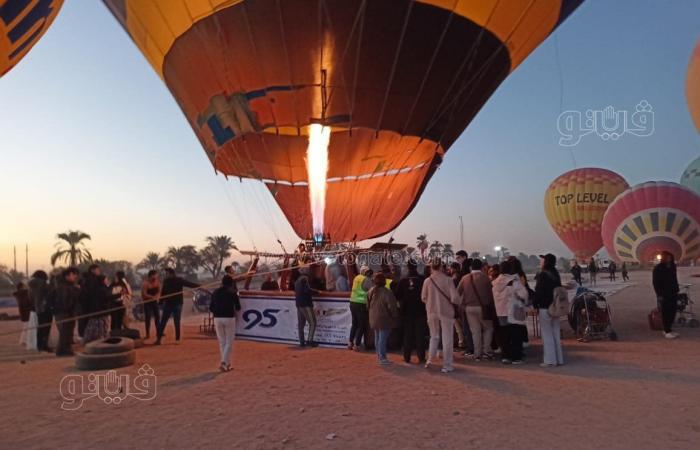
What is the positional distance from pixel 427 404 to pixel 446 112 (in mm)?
7540

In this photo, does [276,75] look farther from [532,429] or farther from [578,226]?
[578,226]

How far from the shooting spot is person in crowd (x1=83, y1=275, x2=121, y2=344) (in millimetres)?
8648

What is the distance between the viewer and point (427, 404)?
16.0ft

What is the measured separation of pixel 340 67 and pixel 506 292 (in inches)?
215

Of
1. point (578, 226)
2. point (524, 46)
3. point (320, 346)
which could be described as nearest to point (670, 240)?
point (578, 226)

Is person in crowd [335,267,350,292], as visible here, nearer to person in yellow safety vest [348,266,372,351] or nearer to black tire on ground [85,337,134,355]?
person in yellow safety vest [348,266,372,351]

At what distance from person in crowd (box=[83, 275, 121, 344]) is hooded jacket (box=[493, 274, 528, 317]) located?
6.57 meters

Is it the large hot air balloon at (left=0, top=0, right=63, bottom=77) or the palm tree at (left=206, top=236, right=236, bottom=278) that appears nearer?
the large hot air balloon at (left=0, top=0, right=63, bottom=77)

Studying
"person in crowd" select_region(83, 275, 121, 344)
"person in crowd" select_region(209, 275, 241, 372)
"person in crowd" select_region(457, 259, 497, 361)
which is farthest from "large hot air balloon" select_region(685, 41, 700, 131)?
"person in crowd" select_region(83, 275, 121, 344)

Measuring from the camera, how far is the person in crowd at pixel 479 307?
703cm

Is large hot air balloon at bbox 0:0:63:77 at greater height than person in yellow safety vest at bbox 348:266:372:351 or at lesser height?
greater

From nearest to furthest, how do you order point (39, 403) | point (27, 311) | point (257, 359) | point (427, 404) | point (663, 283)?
point (427, 404) < point (39, 403) < point (257, 359) < point (663, 283) < point (27, 311)

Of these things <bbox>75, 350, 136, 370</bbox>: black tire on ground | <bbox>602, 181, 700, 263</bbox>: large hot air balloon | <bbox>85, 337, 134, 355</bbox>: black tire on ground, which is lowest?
<bbox>75, 350, 136, 370</bbox>: black tire on ground

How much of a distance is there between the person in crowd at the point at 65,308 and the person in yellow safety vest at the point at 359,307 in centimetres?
472
